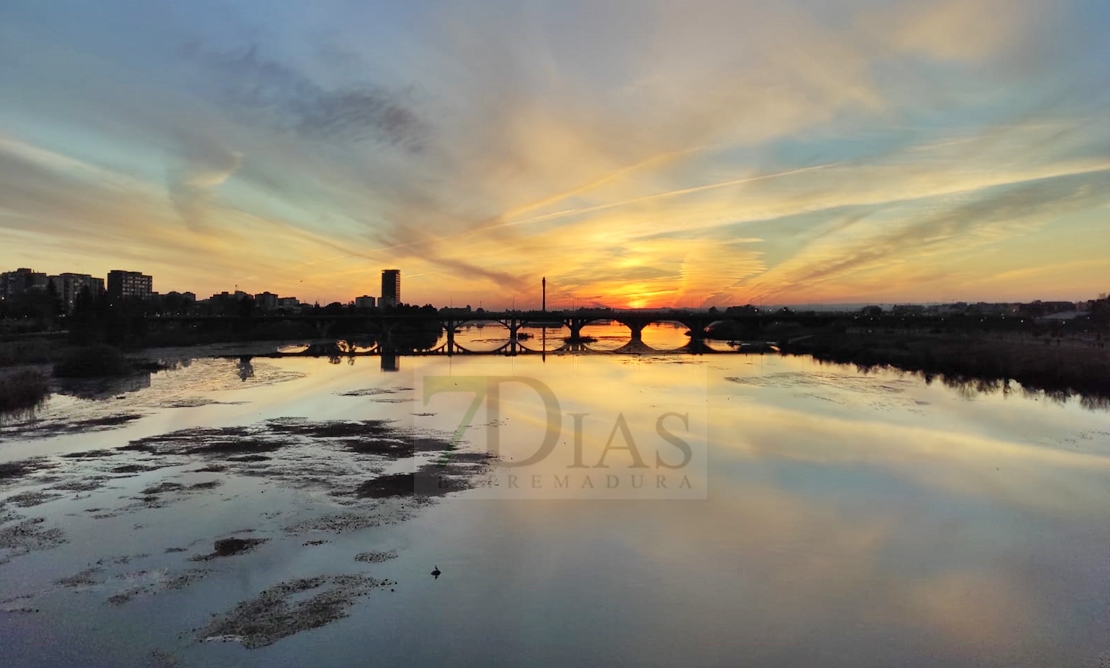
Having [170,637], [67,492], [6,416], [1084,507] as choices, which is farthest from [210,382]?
[1084,507]

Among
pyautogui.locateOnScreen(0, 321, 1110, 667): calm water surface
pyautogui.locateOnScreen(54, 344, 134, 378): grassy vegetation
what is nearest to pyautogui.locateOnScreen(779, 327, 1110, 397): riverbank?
pyautogui.locateOnScreen(0, 321, 1110, 667): calm water surface

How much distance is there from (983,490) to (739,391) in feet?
67.2

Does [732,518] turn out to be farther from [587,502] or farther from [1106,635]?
[1106,635]

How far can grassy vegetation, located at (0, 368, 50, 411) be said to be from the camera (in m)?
27.1

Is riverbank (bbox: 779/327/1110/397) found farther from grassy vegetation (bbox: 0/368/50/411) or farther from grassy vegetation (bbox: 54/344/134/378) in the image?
grassy vegetation (bbox: 54/344/134/378)

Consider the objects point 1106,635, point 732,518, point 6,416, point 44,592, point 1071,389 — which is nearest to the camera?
point 1106,635

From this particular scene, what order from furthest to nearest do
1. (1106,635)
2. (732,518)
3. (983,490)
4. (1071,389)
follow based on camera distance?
(1071,389) < (983,490) < (732,518) < (1106,635)

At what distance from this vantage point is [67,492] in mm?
13906

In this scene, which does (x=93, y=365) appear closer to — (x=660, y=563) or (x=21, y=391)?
(x=21, y=391)

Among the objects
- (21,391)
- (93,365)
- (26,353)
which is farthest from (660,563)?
(26,353)

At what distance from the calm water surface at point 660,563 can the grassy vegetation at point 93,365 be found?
884 inches

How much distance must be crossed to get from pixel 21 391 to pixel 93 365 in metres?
13.4

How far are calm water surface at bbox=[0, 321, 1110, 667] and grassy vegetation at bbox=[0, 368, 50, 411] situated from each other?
813 centimetres

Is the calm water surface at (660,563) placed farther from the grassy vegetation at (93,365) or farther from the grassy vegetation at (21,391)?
the grassy vegetation at (93,365)
